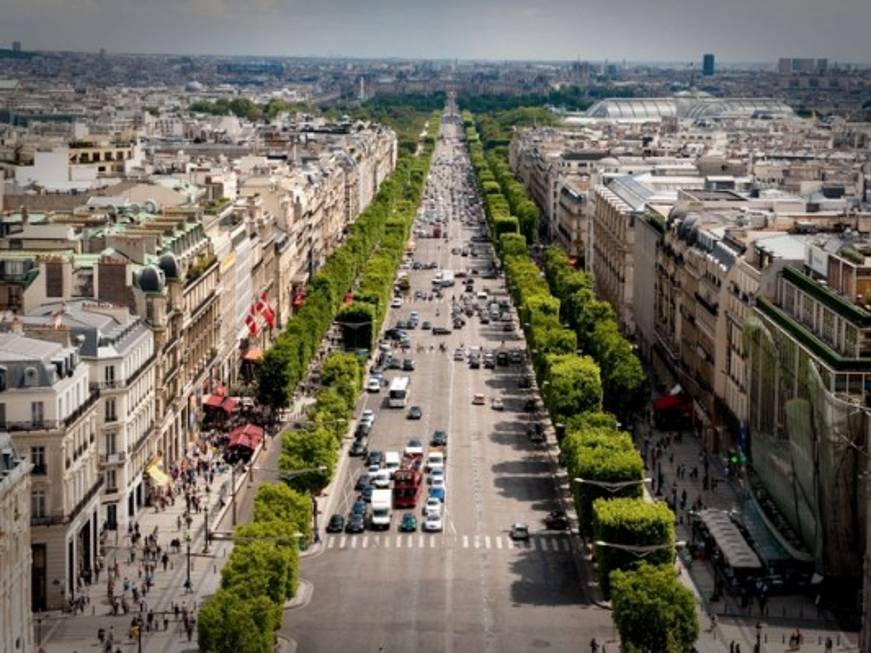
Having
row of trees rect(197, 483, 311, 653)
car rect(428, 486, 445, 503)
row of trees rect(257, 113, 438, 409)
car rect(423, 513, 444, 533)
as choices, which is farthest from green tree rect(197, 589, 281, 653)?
row of trees rect(257, 113, 438, 409)

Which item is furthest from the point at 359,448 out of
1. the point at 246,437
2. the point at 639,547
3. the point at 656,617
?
the point at 656,617

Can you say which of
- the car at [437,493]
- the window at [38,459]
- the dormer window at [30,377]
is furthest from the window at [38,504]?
the car at [437,493]

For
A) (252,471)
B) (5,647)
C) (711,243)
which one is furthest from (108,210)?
(5,647)

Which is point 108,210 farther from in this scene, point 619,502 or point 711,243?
point 619,502

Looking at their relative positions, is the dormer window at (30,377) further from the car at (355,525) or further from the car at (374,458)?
the car at (374,458)

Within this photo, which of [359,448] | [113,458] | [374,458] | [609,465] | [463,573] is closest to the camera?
[463,573]

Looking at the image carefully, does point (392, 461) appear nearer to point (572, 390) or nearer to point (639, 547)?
point (572, 390)
